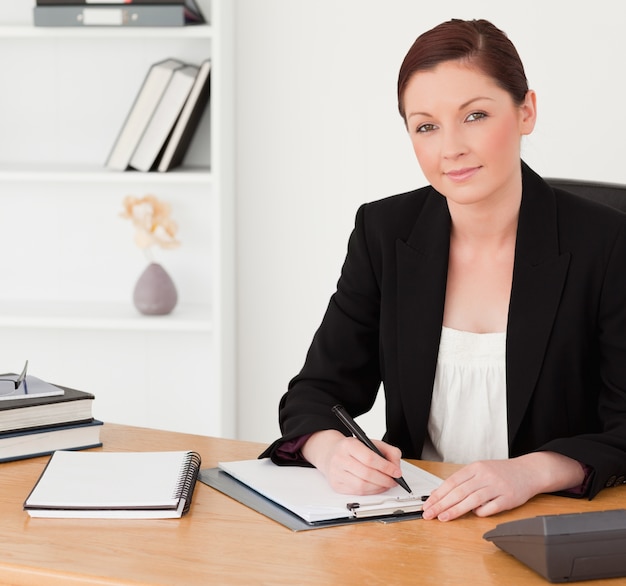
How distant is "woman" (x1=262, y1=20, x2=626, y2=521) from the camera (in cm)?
161

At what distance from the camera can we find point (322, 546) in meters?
1.14

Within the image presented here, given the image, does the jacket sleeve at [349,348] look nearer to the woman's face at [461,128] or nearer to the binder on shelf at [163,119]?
the woman's face at [461,128]

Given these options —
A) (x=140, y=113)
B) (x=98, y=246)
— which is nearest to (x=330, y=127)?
(x=140, y=113)

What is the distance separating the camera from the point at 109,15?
2.88 metres

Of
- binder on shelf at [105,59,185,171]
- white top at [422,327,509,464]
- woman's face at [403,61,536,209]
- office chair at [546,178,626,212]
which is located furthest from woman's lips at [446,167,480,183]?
binder on shelf at [105,59,185,171]

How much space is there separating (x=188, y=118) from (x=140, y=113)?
5.9 inches

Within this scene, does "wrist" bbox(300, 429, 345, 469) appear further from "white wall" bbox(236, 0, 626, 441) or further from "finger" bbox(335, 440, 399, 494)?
"white wall" bbox(236, 0, 626, 441)

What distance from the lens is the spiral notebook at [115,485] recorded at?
4.06 ft

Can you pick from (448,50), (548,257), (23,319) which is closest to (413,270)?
(548,257)

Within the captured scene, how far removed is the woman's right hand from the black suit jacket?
10 centimetres

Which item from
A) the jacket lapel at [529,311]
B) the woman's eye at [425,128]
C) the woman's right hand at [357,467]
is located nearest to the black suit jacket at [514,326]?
the jacket lapel at [529,311]

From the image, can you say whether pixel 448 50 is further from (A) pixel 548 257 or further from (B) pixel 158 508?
(B) pixel 158 508

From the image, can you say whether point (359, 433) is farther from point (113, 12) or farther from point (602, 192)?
point (113, 12)

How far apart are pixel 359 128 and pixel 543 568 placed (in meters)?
2.19
